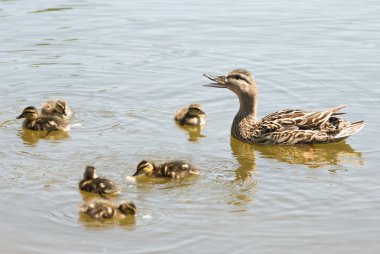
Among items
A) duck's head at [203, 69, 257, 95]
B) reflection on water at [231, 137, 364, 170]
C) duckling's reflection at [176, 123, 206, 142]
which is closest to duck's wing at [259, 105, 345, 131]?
reflection on water at [231, 137, 364, 170]

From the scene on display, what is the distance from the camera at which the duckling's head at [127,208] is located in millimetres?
7348

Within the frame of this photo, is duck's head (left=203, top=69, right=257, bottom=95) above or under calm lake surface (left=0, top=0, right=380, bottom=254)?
above

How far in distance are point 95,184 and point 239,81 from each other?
2.89 m

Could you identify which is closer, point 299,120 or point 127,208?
point 127,208

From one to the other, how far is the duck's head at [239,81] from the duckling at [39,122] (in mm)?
1705

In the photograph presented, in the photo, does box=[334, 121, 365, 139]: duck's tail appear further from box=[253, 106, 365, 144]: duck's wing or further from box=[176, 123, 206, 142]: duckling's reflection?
box=[176, 123, 206, 142]: duckling's reflection

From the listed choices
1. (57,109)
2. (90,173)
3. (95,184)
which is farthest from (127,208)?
(57,109)

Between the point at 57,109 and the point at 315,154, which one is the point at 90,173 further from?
the point at 315,154

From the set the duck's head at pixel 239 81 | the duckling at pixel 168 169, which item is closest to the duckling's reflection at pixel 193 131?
the duck's head at pixel 239 81

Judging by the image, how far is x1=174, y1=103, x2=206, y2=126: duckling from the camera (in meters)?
10.1

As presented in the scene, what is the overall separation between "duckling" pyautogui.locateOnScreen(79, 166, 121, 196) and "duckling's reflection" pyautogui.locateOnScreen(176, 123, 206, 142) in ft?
6.61

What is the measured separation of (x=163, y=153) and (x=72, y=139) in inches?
42.8

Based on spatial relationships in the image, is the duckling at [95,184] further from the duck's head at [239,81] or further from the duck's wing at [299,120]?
the duck's head at [239,81]

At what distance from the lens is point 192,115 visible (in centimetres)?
1009
